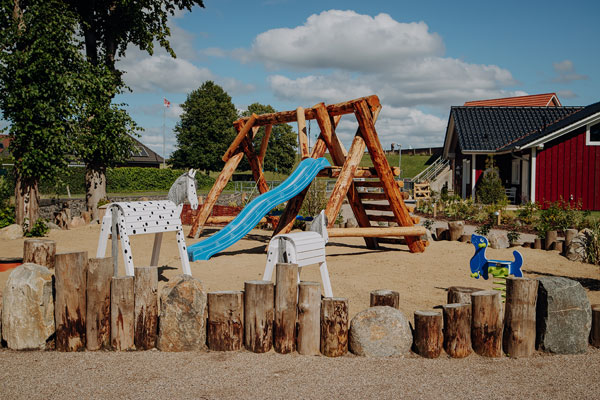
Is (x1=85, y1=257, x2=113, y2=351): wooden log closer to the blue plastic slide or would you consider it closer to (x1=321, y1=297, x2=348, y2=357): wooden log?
(x1=321, y1=297, x2=348, y2=357): wooden log

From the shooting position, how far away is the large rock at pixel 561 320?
434cm

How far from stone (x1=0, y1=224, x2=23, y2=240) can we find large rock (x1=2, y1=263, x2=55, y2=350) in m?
8.97

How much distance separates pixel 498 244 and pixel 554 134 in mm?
13986

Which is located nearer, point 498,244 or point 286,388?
point 286,388

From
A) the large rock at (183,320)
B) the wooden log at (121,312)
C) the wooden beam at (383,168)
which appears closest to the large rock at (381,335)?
the large rock at (183,320)

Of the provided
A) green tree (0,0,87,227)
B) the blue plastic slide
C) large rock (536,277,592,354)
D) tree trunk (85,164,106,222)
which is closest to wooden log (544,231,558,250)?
the blue plastic slide

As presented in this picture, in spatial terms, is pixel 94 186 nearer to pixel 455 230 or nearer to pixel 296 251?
pixel 455 230

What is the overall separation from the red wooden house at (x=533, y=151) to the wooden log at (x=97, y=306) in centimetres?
2097

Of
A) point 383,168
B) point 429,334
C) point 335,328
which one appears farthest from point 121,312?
point 383,168

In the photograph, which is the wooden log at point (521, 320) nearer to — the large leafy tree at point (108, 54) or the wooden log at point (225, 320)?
the wooden log at point (225, 320)

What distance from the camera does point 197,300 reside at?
432cm

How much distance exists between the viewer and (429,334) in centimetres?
420

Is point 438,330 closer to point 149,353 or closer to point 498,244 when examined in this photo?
point 149,353

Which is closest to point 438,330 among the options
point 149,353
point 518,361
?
point 518,361
